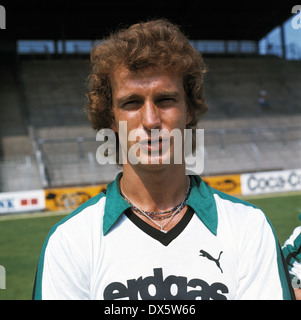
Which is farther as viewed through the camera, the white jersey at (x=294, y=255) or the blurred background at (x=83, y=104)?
the blurred background at (x=83, y=104)

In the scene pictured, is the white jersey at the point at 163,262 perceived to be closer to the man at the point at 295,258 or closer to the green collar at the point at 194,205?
the green collar at the point at 194,205

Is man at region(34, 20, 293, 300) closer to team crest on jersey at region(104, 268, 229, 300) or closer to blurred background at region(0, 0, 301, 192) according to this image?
team crest on jersey at region(104, 268, 229, 300)

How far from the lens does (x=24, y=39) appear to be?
26.0 m

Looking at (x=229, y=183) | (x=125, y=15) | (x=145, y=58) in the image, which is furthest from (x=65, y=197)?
(x=125, y=15)

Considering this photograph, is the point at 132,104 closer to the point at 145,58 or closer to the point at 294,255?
the point at 145,58

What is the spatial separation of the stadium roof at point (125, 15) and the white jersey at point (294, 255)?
2183cm

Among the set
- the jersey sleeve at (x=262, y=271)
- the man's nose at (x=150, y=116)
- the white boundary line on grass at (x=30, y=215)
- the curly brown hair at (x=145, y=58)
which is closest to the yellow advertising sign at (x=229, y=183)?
the white boundary line on grass at (x=30, y=215)

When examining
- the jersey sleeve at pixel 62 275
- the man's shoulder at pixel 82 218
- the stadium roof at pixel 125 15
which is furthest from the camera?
the stadium roof at pixel 125 15

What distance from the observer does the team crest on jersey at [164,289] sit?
5.40 feet

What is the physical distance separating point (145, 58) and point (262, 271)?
106 cm

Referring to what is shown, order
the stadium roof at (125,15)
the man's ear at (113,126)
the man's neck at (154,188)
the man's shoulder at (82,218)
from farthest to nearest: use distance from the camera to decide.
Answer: the stadium roof at (125,15) < the man's ear at (113,126) < the man's neck at (154,188) < the man's shoulder at (82,218)

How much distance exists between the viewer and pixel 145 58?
1.70 m
